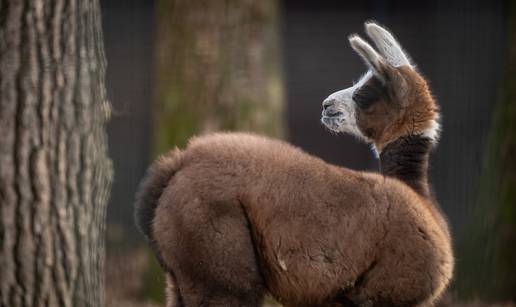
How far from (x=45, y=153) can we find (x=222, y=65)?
12.2 feet

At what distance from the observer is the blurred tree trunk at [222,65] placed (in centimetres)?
810

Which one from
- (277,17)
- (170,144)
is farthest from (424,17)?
(170,144)

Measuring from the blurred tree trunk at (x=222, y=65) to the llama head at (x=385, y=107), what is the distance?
3.27 m

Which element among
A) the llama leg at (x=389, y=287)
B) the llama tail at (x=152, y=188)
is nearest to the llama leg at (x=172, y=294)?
the llama tail at (x=152, y=188)

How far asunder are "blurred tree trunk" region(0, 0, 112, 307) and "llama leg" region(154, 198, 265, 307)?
80cm

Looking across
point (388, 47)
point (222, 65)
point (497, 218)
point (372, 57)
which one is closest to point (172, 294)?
point (372, 57)

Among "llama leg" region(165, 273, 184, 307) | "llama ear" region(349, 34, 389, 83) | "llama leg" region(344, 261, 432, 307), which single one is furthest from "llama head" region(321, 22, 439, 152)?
"llama leg" region(165, 273, 184, 307)

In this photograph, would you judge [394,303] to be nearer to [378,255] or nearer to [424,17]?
[378,255]

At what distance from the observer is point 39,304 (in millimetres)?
4559

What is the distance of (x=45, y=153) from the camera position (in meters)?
4.56

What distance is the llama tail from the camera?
412 cm

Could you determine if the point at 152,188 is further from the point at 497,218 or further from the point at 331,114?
the point at 497,218

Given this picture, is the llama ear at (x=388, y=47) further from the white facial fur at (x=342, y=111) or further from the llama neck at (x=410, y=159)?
the llama neck at (x=410, y=159)

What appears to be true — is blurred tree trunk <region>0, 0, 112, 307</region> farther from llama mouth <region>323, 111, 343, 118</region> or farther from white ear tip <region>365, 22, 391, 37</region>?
white ear tip <region>365, 22, 391, 37</region>
